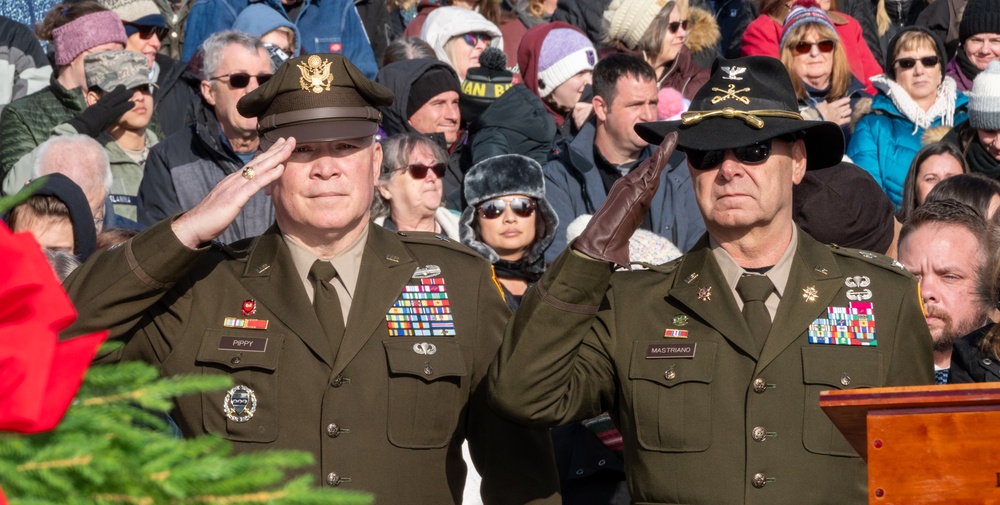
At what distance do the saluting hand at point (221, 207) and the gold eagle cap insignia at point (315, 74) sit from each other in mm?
487

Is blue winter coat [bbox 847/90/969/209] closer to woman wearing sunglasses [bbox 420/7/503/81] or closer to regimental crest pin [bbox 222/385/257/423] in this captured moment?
woman wearing sunglasses [bbox 420/7/503/81]

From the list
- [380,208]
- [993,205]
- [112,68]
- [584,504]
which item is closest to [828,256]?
[584,504]

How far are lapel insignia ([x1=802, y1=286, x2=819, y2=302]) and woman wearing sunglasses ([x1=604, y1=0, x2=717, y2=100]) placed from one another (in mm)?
5680

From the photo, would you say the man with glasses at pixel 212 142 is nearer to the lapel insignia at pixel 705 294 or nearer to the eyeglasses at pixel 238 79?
the eyeglasses at pixel 238 79

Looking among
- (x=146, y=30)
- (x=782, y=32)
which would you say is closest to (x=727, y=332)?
(x=782, y=32)

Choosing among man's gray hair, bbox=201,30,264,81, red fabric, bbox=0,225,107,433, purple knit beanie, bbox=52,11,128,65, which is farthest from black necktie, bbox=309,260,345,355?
purple knit beanie, bbox=52,11,128,65

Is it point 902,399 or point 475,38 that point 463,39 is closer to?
point 475,38

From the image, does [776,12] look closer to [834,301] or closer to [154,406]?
[834,301]

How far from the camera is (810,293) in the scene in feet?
13.3

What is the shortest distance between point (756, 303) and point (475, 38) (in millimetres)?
6209

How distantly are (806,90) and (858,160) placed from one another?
61 cm

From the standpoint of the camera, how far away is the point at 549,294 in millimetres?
3748

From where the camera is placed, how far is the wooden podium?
2.78 m

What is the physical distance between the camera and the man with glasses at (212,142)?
7059mm
